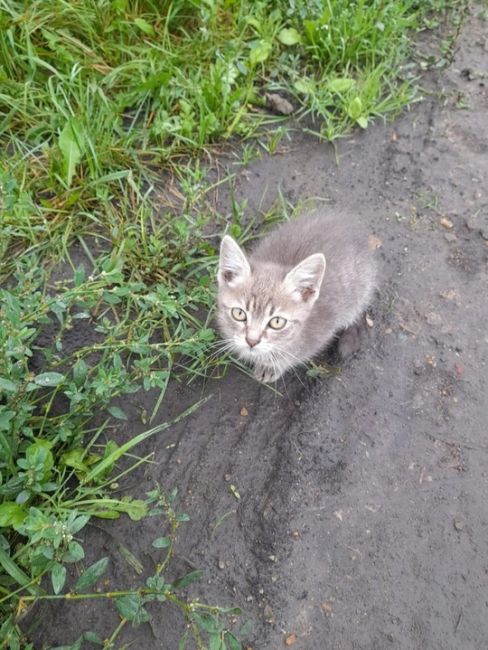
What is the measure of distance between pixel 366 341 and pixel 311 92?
82.1 inches

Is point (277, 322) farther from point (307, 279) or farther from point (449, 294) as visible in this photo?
point (449, 294)

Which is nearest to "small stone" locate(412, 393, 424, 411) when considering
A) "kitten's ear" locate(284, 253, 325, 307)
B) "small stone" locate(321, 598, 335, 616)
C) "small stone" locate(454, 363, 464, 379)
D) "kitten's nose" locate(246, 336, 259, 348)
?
"small stone" locate(454, 363, 464, 379)

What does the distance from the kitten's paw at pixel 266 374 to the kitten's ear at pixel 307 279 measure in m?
0.50

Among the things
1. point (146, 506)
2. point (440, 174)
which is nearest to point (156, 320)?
point (146, 506)

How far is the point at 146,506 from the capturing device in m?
2.62

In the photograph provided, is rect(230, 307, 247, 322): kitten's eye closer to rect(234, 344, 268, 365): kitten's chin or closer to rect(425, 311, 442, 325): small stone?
rect(234, 344, 268, 365): kitten's chin

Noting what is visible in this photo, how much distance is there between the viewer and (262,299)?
289cm

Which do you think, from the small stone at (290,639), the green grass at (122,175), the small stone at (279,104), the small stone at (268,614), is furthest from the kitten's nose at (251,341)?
the small stone at (279,104)

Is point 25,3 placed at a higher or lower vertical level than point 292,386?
higher

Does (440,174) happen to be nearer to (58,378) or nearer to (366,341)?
(366,341)

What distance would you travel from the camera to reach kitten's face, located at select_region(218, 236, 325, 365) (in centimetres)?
288

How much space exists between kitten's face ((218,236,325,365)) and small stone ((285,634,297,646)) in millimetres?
1423

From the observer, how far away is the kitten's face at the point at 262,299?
2.88 metres

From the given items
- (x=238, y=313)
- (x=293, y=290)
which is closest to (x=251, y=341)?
(x=238, y=313)
